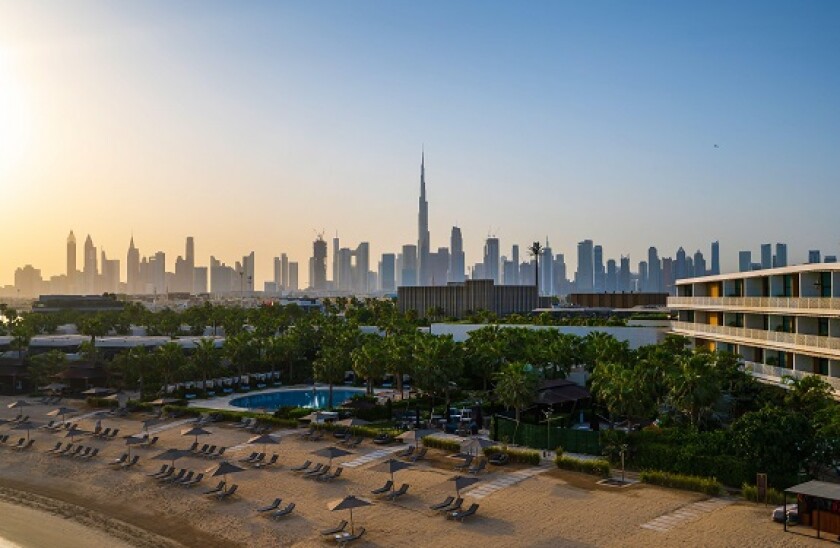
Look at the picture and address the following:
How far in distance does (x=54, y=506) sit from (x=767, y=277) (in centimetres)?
5010

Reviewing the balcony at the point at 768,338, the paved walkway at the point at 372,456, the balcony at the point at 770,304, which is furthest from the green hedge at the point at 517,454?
the balcony at the point at 770,304

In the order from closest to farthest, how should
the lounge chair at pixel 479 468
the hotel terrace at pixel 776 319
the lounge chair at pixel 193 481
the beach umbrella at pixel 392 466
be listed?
the beach umbrella at pixel 392 466, the lounge chair at pixel 479 468, the lounge chair at pixel 193 481, the hotel terrace at pixel 776 319

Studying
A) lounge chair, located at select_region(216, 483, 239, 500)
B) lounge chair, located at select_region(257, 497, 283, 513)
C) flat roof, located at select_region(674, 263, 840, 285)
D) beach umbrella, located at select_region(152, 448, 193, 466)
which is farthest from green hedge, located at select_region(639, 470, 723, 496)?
beach umbrella, located at select_region(152, 448, 193, 466)

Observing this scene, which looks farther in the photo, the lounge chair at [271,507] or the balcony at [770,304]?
the balcony at [770,304]

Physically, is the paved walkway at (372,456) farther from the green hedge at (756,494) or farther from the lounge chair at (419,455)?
the green hedge at (756,494)

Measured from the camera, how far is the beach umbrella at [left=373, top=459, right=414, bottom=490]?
121 feet

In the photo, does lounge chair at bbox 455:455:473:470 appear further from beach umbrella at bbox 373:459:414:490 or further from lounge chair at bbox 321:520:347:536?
lounge chair at bbox 321:520:347:536

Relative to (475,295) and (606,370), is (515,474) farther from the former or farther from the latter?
(475,295)

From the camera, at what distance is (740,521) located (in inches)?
1214

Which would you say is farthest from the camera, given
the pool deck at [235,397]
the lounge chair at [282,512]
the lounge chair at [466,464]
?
the pool deck at [235,397]

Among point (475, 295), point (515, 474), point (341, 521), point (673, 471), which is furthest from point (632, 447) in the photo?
point (475, 295)

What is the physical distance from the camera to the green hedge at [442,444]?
4469 centimetres

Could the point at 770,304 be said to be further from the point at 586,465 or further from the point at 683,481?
the point at 586,465

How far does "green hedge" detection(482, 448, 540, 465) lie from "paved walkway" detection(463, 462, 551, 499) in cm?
56
